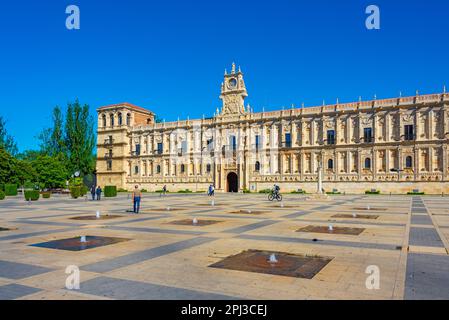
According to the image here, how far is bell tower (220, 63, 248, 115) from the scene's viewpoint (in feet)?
206

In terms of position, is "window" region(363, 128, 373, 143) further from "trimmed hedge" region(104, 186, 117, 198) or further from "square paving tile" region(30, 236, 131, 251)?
"square paving tile" region(30, 236, 131, 251)

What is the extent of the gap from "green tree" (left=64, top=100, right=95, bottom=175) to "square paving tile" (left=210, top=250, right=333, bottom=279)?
67.6 m

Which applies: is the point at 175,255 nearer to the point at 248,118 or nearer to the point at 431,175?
the point at 431,175

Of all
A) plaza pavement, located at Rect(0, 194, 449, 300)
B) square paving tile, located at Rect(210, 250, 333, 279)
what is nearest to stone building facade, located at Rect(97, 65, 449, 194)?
plaza pavement, located at Rect(0, 194, 449, 300)

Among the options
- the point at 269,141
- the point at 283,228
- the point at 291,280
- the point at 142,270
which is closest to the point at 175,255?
the point at 142,270

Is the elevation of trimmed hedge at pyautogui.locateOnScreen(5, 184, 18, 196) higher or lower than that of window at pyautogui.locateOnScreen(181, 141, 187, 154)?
lower

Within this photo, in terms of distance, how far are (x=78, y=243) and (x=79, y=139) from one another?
6477 centimetres

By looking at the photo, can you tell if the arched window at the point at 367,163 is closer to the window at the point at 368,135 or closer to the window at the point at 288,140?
the window at the point at 368,135

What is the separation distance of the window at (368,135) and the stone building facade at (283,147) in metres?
0.14

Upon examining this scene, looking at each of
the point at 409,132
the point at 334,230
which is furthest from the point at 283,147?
the point at 334,230

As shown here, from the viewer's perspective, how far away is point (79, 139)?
71.9 m

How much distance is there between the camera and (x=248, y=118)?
203 feet

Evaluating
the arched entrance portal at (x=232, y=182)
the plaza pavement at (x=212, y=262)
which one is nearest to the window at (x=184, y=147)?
the arched entrance portal at (x=232, y=182)

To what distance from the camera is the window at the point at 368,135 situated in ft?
175
